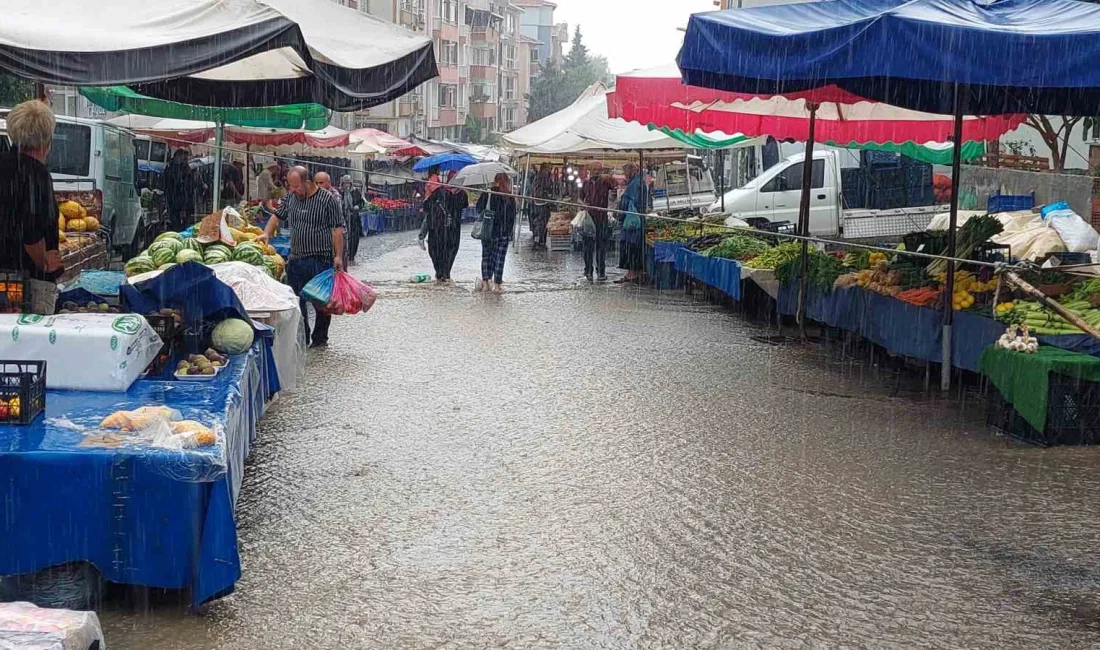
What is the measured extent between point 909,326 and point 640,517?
200 inches

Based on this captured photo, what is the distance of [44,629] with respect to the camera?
343 centimetres

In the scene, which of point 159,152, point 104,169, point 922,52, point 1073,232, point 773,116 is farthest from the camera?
point 159,152

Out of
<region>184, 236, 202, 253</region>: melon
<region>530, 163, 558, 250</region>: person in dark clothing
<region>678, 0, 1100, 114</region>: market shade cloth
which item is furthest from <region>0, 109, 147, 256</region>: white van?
<region>678, 0, 1100, 114</region>: market shade cloth

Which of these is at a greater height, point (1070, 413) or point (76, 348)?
point (76, 348)

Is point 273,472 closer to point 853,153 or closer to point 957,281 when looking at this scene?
point 957,281

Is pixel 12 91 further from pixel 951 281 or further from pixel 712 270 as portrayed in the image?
pixel 951 281

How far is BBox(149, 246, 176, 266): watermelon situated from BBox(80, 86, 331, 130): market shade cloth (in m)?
2.99

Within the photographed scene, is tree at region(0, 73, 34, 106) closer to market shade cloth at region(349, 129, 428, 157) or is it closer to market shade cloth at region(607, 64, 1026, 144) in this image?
market shade cloth at region(349, 129, 428, 157)

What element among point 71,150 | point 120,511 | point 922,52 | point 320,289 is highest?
point 922,52

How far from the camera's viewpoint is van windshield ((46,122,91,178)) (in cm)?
1741

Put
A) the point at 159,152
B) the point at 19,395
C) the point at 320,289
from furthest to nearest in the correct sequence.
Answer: the point at 159,152 < the point at 320,289 < the point at 19,395

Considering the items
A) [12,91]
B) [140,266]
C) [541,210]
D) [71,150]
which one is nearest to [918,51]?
[140,266]

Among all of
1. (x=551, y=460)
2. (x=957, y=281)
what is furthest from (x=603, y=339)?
(x=551, y=460)

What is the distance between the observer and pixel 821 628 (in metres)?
5.07
